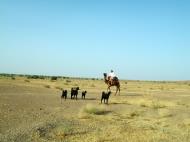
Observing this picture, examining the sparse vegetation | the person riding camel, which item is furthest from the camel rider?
the sparse vegetation

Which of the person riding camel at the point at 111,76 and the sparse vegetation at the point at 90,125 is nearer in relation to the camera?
the sparse vegetation at the point at 90,125

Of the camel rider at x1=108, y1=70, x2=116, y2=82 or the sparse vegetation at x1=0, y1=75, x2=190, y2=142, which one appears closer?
the sparse vegetation at x1=0, y1=75, x2=190, y2=142

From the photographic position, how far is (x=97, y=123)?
19812 mm

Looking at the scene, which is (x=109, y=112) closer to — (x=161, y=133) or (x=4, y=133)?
(x=161, y=133)

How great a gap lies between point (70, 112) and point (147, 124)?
551 cm

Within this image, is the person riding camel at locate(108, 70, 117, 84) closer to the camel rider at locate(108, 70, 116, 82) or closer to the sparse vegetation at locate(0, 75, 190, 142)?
the camel rider at locate(108, 70, 116, 82)

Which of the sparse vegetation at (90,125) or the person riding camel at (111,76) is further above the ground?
the person riding camel at (111,76)

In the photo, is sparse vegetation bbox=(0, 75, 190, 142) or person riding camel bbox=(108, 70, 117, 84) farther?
person riding camel bbox=(108, 70, 117, 84)

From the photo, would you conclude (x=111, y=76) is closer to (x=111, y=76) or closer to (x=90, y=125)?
(x=111, y=76)

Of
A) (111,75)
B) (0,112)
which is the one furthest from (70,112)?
(111,75)

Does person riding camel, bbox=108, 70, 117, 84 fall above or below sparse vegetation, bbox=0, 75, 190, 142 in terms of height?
above

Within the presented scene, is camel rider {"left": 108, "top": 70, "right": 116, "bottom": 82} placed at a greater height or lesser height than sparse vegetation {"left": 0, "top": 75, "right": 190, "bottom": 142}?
greater

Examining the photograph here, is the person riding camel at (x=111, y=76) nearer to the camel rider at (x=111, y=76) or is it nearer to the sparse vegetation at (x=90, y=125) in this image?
the camel rider at (x=111, y=76)

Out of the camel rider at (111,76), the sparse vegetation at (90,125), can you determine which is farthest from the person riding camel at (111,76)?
the sparse vegetation at (90,125)
